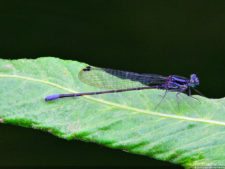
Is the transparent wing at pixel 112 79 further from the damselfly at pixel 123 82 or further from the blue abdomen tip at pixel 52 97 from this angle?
the blue abdomen tip at pixel 52 97

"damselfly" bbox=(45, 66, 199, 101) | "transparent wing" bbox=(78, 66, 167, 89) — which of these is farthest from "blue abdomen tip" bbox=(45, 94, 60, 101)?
"transparent wing" bbox=(78, 66, 167, 89)

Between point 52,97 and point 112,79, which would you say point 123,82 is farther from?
point 52,97

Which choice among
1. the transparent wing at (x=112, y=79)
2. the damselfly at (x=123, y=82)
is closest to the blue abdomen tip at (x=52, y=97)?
the damselfly at (x=123, y=82)

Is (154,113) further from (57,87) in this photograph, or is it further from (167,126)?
(57,87)

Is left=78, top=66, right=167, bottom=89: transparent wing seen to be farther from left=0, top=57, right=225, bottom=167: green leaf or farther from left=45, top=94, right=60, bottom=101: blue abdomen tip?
left=45, top=94, right=60, bottom=101: blue abdomen tip

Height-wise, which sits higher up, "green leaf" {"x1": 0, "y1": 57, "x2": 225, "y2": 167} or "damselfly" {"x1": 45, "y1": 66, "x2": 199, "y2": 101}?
"damselfly" {"x1": 45, "y1": 66, "x2": 199, "y2": 101}

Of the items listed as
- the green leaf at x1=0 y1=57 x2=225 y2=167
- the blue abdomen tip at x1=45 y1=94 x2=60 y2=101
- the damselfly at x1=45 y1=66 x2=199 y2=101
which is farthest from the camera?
the damselfly at x1=45 y1=66 x2=199 y2=101

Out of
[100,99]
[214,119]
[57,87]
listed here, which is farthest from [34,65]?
[214,119]

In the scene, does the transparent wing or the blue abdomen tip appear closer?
the blue abdomen tip
